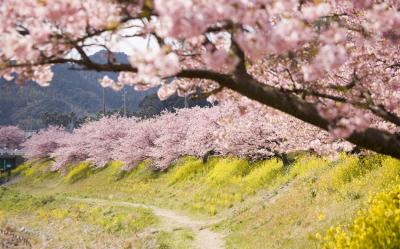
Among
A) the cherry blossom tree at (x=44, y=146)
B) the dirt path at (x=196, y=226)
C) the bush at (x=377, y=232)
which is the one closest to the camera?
the bush at (x=377, y=232)

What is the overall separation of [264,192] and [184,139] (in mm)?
18466

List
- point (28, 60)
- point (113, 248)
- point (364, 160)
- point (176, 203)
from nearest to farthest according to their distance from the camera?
point (28, 60) → point (364, 160) → point (113, 248) → point (176, 203)

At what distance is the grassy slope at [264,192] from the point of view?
A: 51.8 ft

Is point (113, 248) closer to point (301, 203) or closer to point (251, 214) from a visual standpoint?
point (251, 214)

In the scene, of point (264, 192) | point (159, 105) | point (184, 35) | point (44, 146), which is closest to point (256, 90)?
point (184, 35)

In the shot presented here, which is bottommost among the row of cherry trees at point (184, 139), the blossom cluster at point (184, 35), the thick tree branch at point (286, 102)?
the row of cherry trees at point (184, 139)

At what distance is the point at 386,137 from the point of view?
20.1ft

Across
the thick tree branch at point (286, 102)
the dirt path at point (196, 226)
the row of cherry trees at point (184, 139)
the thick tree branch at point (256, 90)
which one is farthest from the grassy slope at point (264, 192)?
the thick tree branch at point (256, 90)

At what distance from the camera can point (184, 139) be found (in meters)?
43.8

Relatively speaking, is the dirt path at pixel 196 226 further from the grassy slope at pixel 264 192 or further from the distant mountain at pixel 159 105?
the distant mountain at pixel 159 105

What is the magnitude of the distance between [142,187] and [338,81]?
29.6 m

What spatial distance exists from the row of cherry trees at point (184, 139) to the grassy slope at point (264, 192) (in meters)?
1.24

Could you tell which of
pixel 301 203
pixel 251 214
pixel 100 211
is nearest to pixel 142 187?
pixel 100 211

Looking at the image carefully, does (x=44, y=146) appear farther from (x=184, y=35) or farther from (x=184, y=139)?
(x=184, y=35)
